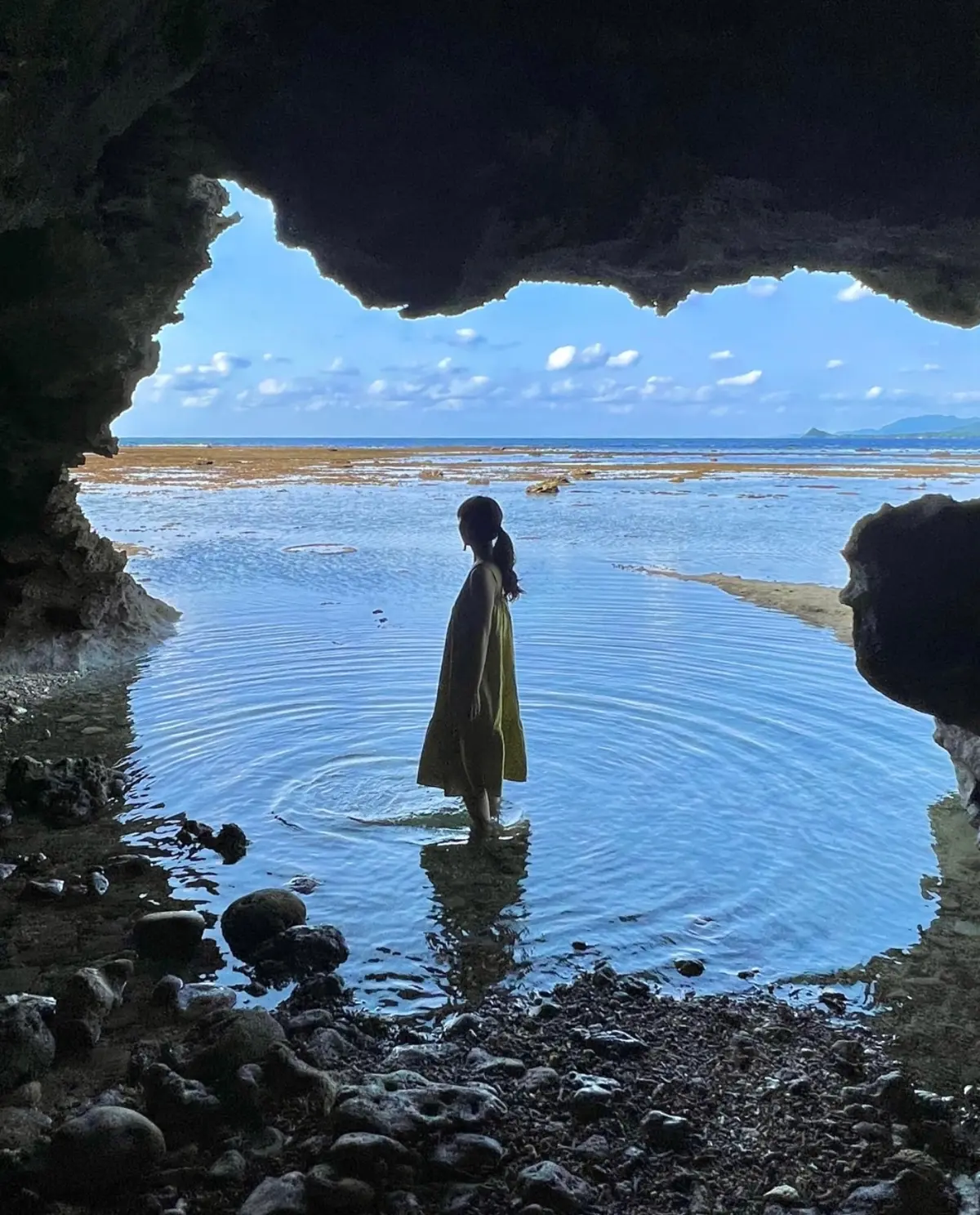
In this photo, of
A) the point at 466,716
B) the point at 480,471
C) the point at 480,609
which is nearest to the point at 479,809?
the point at 466,716

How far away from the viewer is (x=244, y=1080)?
11.6ft

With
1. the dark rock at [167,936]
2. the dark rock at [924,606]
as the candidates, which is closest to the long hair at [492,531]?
the dark rock at [924,606]

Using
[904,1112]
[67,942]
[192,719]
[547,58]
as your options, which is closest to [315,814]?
[67,942]

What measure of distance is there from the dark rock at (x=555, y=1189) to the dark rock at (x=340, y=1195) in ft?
1.55

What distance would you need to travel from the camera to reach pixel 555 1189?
313 cm

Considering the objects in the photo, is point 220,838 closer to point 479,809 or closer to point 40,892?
point 40,892

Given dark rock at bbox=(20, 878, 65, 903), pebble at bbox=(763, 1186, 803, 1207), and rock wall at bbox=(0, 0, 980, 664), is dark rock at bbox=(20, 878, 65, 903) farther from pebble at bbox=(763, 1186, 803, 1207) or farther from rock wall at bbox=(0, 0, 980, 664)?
pebble at bbox=(763, 1186, 803, 1207)

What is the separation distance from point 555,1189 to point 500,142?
4.49 m

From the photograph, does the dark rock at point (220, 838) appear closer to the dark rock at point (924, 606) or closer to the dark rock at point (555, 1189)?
the dark rock at point (555, 1189)

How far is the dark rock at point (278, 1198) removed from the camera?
297 centimetres

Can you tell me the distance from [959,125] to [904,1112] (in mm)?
4115

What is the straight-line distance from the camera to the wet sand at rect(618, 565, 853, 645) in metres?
13.1

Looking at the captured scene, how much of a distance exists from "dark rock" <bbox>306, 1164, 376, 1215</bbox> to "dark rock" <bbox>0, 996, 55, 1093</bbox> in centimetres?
125

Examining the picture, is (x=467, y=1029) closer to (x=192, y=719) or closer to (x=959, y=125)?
(x=959, y=125)
